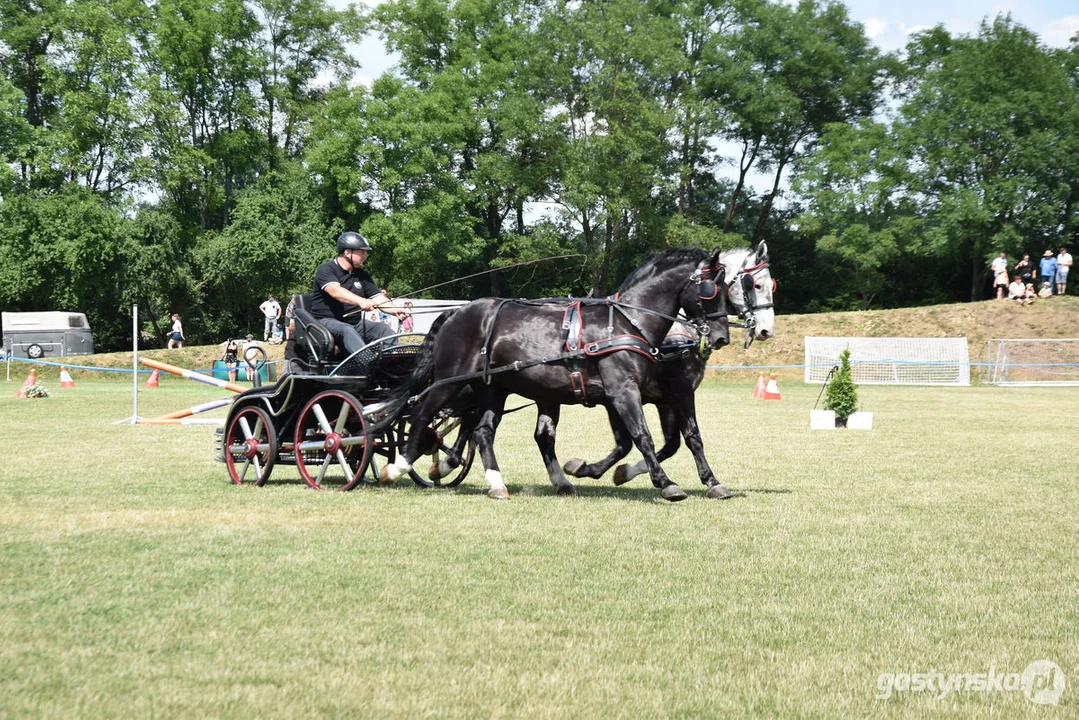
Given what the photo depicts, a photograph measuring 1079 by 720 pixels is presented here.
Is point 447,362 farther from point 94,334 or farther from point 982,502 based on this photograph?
point 94,334

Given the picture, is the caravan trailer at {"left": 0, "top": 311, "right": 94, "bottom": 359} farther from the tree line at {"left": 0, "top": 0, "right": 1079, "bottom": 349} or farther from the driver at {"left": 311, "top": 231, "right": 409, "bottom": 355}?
the driver at {"left": 311, "top": 231, "right": 409, "bottom": 355}

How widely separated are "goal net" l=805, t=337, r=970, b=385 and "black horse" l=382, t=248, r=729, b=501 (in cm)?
2751

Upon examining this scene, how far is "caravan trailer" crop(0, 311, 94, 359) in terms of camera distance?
4256 centimetres

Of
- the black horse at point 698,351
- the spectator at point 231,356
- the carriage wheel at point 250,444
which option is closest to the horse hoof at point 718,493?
the black horse at point 698,351

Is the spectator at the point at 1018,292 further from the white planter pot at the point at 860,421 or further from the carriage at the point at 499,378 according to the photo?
the carriage at the point at 499,378

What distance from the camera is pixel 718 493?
9680 millimetres

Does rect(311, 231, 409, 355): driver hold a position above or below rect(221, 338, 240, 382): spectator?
above

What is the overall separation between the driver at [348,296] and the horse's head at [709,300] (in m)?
2.77

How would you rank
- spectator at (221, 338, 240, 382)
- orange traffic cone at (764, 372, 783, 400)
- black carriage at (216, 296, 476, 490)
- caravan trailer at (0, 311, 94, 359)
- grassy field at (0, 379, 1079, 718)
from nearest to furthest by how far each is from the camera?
1. grassy field at (0, 379, 1079, 718)
2. black carriage at (216, 296, 476, 490)
3. orange traffic cone at (764, 372, 783, 400)
4. spectator at (221, 338, 240, 382)
5. caravan trailer at (0, 311, 94, 359)

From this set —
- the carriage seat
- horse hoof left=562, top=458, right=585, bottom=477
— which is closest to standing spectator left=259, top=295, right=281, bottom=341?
the carriage seat

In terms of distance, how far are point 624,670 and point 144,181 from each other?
5212cm

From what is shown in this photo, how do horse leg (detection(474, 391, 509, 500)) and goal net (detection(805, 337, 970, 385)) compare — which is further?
goal net (detection(805, 337, 970, 385))

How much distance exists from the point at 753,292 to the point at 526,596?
454cm

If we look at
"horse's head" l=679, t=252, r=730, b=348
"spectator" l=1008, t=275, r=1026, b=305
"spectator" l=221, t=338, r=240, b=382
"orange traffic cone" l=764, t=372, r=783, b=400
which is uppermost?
"spectator" l=1008, t=275, r=1026, b=305
